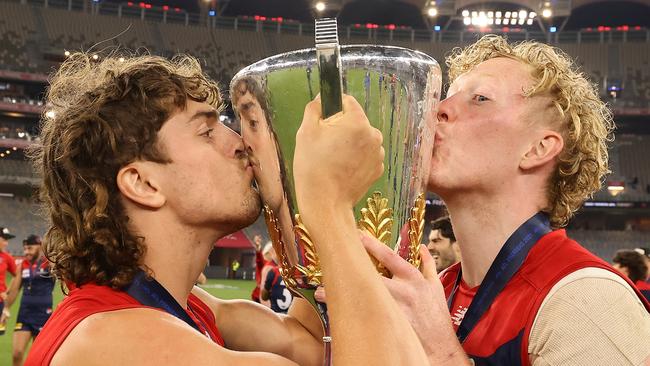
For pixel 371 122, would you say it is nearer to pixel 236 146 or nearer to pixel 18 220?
pixel 236 146

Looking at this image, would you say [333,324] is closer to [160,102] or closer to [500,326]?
[500,326]

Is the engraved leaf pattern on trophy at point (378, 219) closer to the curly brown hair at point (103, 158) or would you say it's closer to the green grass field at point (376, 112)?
the green grass field at point (376, 112)

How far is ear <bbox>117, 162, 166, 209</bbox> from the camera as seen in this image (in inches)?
70.4

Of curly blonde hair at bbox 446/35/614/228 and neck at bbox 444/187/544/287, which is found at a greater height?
curly blonde hair at bbox 446/35/614/228

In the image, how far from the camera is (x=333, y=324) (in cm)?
120

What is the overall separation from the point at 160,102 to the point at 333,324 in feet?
3.02

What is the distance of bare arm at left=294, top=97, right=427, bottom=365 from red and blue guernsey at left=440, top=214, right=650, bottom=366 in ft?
1.78

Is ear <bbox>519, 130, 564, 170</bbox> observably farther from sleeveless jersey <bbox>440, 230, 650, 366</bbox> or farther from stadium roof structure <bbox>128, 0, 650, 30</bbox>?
stadium roof structure <bbox>128, 0, 650, 30</bbox>

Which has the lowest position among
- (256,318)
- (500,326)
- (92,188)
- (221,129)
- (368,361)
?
(256,318)

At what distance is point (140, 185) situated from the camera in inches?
71.4

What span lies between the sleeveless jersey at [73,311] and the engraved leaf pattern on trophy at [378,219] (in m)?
0.62

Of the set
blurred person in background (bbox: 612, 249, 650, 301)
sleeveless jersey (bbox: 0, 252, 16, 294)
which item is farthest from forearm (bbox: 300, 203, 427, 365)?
sleeveless jersey (bbox: 0, 252, 16, 294)

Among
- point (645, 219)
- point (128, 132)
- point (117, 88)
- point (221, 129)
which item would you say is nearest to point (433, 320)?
point (221, 129)

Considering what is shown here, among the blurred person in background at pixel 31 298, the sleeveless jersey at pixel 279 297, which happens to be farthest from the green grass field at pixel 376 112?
the sleeveless jersey at pixel 279 297
